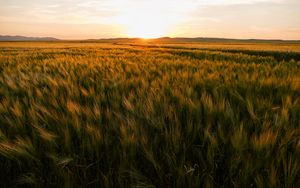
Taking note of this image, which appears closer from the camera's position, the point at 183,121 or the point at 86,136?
the point at 86,136

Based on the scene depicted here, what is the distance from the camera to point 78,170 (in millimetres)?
1123

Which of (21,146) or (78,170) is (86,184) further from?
(21,146)

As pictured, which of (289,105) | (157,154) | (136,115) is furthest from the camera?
(289,105)

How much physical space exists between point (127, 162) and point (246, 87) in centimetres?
165

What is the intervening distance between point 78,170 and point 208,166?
22.1 inches

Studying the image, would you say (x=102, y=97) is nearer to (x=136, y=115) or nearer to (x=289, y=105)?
(x=136, y=115)

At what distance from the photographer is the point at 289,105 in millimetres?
1736

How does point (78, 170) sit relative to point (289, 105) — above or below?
below

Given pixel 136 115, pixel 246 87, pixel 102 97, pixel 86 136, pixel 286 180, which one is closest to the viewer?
pixel 286 180

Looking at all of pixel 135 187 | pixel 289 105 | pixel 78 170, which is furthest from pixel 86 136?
pixel 289 105

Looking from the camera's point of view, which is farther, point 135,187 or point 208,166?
point 208,166

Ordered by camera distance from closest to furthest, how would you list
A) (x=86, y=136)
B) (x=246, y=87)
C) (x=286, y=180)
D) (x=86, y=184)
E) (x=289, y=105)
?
(x=286, y=180), (x=86, y=184), (x=86, y=136), (x=289, y=105), (x=246, y=87)

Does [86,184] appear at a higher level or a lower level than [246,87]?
lower

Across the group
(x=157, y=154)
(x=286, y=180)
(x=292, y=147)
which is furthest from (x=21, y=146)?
(x=292, y=147)
